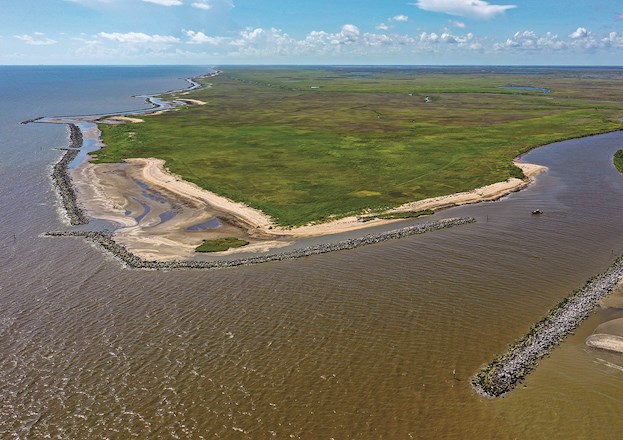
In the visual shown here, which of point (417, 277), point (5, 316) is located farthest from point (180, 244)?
point (417, 277)

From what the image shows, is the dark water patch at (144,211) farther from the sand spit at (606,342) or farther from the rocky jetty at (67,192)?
the sand spit at (606,342)

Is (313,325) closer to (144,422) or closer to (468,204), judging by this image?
(144,422)

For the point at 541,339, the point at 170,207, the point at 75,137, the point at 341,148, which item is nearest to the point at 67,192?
the point at 170,207

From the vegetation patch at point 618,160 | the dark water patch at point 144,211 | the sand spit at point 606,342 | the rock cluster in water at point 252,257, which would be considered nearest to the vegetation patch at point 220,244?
the rock cluster in water at point 252,257

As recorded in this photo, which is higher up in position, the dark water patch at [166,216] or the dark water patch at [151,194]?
the dark water patch at [151,194]

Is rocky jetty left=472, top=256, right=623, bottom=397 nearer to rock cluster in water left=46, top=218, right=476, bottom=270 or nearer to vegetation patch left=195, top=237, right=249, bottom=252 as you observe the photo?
rock cluster in water left=46, top=218, right=476, bottom=270

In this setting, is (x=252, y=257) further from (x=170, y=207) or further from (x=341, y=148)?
(x=341, y=148)
